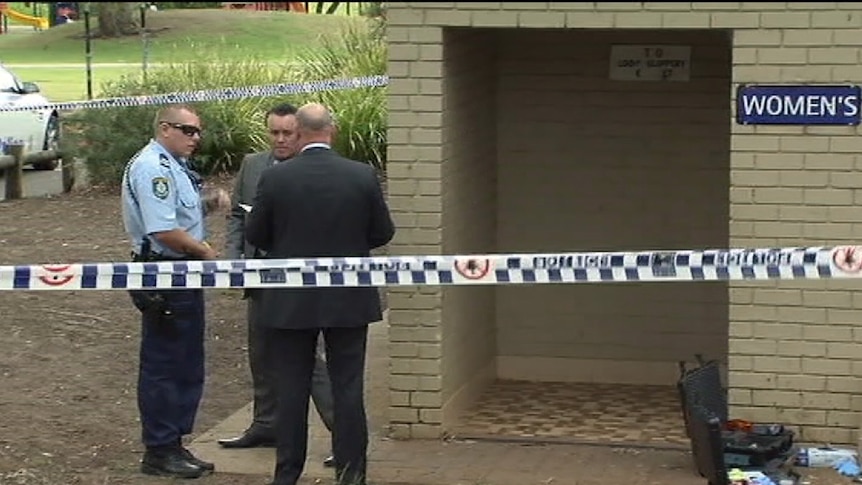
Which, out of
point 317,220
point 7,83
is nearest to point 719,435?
point 317,220

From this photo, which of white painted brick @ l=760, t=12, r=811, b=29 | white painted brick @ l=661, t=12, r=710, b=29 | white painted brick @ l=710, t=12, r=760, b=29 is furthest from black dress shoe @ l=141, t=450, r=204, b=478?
white painted brick @ l=760, t=12, r=811, b=29

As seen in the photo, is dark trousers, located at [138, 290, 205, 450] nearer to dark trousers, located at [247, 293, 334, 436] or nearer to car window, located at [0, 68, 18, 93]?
dark trousers, located at [247, 293, 334, 436]

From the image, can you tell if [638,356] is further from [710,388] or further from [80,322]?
[80,322]

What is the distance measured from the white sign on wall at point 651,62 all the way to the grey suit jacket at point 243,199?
235 cm

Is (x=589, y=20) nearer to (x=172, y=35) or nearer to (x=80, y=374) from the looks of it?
(x=80, y=374)

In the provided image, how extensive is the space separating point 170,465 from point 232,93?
1047 cm

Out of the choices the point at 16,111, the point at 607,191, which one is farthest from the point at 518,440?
the point at 16,111

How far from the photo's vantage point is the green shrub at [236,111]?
15.4m

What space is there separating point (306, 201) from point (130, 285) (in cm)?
100

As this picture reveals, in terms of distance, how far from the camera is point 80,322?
1032 cm

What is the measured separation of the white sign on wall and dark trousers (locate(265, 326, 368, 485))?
2892 mm

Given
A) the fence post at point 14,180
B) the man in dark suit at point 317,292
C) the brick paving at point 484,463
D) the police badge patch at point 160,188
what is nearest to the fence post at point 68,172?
the fence post at point 14,180

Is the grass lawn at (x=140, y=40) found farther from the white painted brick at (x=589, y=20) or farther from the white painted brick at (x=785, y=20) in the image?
the white painted brick at (x=785, y=20)

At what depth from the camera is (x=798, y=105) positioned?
6988 millimetres
